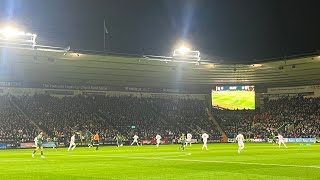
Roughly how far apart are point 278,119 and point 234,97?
30.4 ft

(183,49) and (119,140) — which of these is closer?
(183,49)

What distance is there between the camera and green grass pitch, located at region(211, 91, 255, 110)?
238 ft

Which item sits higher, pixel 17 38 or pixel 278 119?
pixel 17 38

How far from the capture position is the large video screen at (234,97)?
72.6 metres

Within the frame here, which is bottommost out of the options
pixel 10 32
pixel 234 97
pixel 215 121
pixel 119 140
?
pixel 119 140

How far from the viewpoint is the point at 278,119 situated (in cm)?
7681

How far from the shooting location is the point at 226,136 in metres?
76.0

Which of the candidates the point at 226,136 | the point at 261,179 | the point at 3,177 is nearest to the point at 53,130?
the point at 226,136

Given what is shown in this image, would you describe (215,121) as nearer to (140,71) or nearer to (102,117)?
(140,71)

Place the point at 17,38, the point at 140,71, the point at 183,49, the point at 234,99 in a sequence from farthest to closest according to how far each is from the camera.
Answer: the point at 234,99 → the point at 140,71 → the point at 183,49 → the point at 17,38

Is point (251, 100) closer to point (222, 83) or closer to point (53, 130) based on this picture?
point (222, 83)

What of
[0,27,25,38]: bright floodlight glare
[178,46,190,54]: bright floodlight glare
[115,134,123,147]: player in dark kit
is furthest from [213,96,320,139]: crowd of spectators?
[0,27,25,38]: bright floodlight glare

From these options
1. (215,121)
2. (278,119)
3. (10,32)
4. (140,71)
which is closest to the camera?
(10,32)

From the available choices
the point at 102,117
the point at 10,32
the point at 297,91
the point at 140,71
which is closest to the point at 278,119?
the point at 297,91
